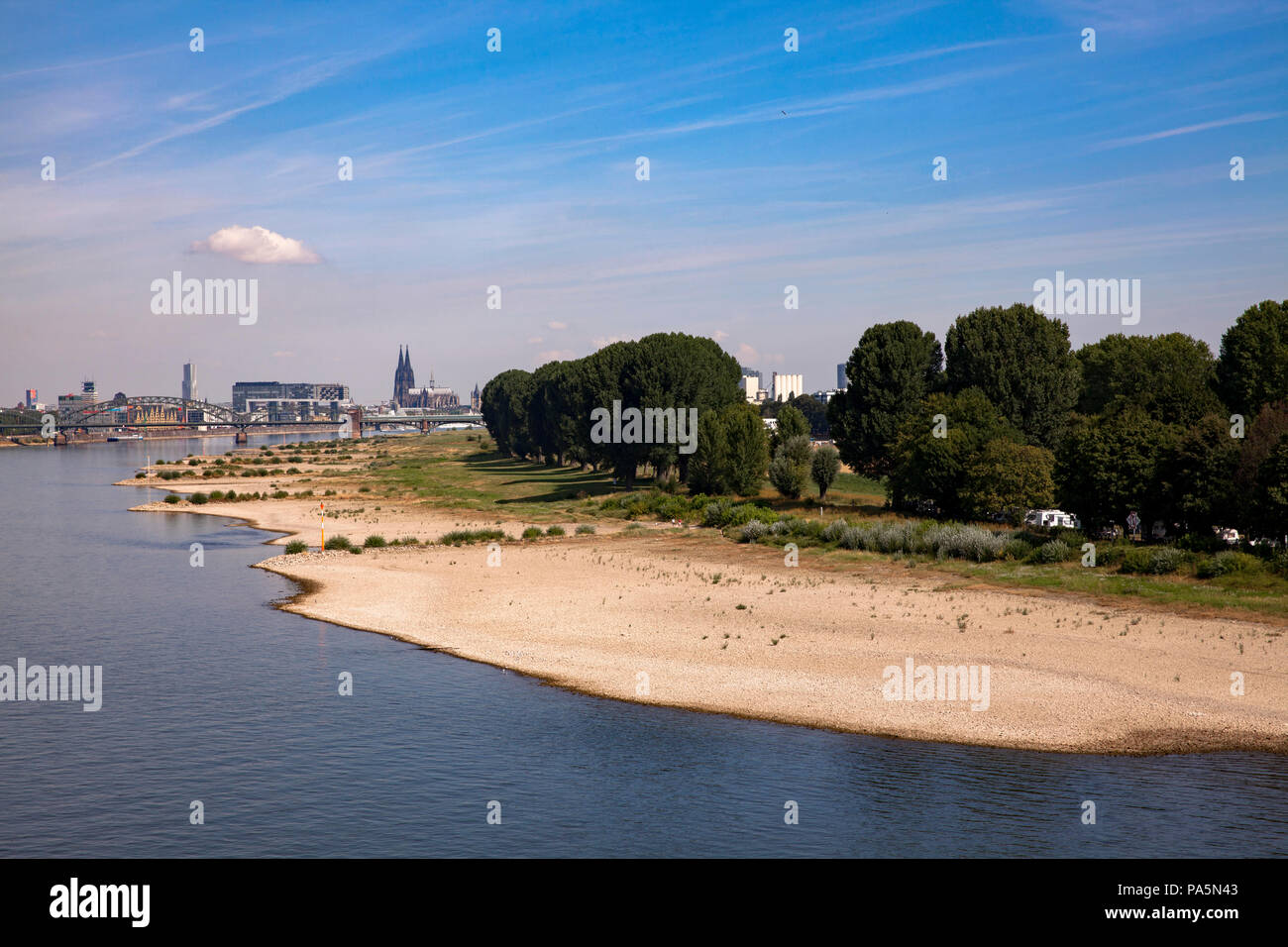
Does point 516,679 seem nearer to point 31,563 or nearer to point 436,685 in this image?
point 436,685

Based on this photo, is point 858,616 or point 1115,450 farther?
point 1115,450

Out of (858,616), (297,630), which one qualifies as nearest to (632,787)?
(858,616)

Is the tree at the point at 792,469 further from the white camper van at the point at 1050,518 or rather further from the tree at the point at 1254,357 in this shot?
the tree at the point at 1254,357

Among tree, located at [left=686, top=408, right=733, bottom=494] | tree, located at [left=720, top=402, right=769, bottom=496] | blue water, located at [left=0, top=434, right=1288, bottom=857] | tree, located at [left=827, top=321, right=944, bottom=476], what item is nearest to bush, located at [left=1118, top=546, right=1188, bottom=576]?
blue water, located at [left=0, top=434, right=1288, bottom=857]

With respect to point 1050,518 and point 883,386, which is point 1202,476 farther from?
point 883,386

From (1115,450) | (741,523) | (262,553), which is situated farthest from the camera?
(741,523)

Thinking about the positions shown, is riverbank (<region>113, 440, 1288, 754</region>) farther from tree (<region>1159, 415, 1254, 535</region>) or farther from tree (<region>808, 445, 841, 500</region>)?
tree (<region>808, 445, 841, 500</region>)

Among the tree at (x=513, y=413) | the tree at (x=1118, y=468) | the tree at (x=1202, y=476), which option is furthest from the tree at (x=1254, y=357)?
the tree at (x=513, y=413)
